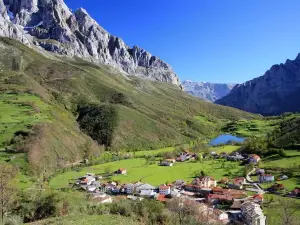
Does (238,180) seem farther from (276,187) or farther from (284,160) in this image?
(284,160)

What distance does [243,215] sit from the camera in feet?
178

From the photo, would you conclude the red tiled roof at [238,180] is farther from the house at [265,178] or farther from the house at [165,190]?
the house at [165,190]

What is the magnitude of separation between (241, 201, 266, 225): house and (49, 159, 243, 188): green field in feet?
87.9

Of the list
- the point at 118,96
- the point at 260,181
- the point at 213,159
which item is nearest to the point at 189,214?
the point at 260,181

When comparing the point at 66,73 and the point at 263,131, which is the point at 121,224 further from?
the point at 66,73

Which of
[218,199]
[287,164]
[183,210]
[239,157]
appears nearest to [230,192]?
[218,199]

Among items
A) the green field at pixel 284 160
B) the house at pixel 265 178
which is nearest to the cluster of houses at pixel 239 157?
the green field at pixel 284 160

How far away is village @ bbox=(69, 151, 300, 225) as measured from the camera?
178 feet

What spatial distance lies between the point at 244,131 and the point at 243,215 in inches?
5069

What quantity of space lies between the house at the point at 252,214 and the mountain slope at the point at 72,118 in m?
50.7

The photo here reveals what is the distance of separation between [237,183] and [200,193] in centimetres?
928

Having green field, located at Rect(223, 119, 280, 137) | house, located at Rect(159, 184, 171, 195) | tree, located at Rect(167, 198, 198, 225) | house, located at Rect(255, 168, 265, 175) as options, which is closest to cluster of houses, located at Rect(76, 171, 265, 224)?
house, located at Rect(159, 184, 171, 195)

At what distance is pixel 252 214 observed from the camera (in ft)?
168

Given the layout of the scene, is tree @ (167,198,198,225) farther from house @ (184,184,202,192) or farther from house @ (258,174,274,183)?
house @ (258,174,274,183)
